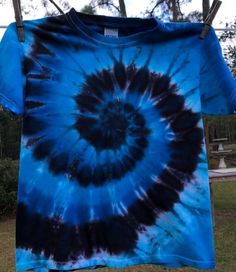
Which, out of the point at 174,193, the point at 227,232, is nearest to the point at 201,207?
the point at 174,193

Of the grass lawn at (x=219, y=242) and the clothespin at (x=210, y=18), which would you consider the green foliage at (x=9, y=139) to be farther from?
the clothespin at (x=210, y=18)

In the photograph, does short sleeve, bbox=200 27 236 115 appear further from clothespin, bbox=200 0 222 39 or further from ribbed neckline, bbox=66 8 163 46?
ribbed neckline, bbox=66 8 163 46

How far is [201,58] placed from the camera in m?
2.80

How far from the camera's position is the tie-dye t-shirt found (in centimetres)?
258

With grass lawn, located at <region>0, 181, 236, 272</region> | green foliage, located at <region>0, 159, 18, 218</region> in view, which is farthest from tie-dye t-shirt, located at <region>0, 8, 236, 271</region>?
green foliage, located at <region>0, 159, 18, 218</region>

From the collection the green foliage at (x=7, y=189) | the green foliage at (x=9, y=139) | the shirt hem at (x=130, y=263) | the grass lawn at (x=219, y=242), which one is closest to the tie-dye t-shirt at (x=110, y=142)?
the shirt hem at (x=130, y=263)

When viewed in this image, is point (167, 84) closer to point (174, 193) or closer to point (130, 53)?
point (130, 53)

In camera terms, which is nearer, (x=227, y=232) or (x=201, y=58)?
(x=201, y=58)

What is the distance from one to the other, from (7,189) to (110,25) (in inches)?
261

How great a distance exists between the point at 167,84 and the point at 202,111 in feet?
1.02

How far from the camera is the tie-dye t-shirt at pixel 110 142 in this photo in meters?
2.58

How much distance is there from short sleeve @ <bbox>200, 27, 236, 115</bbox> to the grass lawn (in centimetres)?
266

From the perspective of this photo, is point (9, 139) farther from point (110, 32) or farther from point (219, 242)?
point (110, 32)

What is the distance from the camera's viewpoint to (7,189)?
891 centimetres
